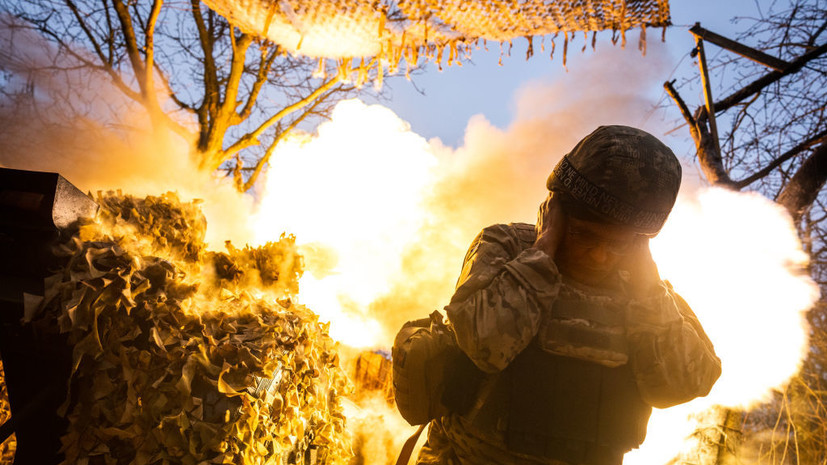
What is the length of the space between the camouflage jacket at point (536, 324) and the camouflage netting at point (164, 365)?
4.88ft

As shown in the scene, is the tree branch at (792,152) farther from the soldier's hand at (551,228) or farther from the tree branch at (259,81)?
the tree branch at (259,81)

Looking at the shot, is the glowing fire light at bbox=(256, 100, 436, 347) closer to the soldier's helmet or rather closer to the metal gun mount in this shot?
the metal gun mount

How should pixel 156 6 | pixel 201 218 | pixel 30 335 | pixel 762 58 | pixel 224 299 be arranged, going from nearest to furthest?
pixel 30 335
pixel 224 299
pixel 201 218
pixel 762 58
pixel 156 6

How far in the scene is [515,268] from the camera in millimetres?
1455

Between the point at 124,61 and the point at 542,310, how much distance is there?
10.1 m

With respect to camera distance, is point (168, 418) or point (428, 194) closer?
point (168, 418)

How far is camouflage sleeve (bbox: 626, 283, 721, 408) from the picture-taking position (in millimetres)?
1511

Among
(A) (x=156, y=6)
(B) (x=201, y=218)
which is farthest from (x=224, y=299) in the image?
(A) (x=156, y=6)

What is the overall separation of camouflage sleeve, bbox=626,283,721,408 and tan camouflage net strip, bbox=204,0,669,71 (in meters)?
3.45

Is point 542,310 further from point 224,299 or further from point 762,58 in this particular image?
point 762,58

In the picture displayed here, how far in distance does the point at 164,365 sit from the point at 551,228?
2.09 meters

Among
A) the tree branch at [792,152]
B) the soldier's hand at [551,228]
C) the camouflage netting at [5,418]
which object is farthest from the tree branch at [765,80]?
the camouflage netting at [5,418]

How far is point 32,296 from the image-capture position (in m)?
1.80

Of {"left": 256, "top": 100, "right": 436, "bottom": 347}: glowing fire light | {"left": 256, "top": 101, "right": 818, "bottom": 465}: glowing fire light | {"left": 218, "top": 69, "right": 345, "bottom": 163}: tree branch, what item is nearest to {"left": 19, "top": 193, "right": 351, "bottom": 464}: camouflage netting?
{"left": 256, "top": 101, "right": 818, "bottom": 465}: glowing fire light
